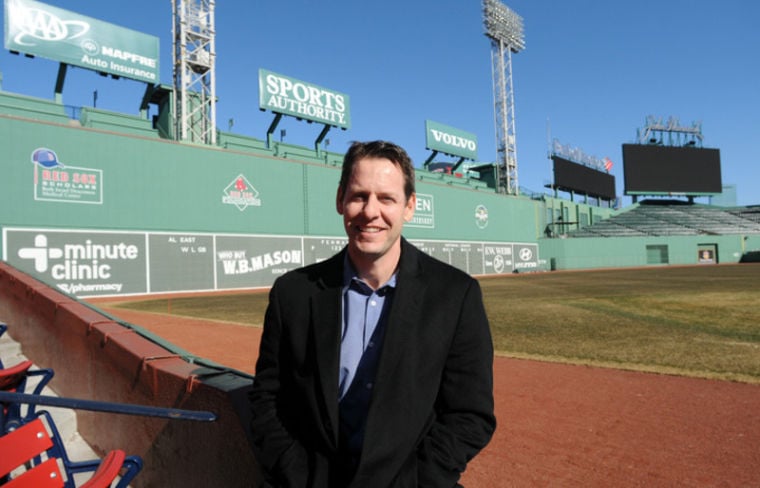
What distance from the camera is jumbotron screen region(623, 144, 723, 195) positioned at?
57991 mm

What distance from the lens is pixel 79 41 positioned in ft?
78.2

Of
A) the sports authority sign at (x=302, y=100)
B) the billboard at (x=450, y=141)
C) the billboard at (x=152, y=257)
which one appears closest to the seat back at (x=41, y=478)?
the billboard at (x=152, y=257)

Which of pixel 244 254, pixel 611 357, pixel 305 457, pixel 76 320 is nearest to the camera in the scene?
pixel 305 457

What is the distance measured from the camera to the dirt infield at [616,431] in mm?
3059

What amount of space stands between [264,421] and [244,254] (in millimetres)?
25073

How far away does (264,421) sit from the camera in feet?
5.66

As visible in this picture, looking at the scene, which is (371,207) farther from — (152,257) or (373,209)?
(152,257)

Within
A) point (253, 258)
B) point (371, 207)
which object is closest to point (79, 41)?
point (253, 258)

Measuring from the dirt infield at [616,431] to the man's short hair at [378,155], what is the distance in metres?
2.32

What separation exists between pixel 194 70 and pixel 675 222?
58.0 meters

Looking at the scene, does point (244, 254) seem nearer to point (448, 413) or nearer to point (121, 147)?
point (121, 147)

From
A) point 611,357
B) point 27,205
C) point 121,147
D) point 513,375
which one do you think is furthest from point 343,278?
point 121,147

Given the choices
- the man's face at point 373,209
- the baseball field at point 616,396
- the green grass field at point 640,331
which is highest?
the man's face at point 373,209

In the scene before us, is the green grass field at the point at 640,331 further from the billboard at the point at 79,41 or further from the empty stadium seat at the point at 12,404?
the billboard at the point at 79,41
